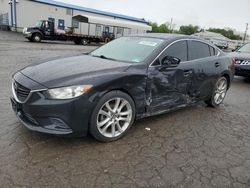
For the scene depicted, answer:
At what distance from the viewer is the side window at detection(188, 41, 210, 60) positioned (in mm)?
Result: 4555

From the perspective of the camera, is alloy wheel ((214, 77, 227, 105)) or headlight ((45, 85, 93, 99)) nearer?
headlight ((45, 85, 93, 99))

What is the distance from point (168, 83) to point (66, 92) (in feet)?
5.88

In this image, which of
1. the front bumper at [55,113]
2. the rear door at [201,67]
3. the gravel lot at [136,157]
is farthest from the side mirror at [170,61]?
the front bumper at [55,113]

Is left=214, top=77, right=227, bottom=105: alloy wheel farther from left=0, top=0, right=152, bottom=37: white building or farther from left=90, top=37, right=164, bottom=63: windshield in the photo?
left=0, top=0, right=152, bottom=37: white building

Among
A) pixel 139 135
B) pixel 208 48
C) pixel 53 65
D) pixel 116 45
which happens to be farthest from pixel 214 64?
pixel 53 65

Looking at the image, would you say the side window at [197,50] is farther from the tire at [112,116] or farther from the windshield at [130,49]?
the tire at [112,116]

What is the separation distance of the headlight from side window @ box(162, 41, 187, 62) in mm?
1671

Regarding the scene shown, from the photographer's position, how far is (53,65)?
355 centimetres

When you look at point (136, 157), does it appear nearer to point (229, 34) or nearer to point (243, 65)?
point (243, 65)

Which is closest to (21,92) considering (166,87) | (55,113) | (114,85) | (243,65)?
(55,113)

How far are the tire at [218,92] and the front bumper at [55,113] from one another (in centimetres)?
327

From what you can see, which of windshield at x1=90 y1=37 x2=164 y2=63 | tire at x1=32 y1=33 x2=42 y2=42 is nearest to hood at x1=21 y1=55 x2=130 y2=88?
windshield at x1=90 y1=37 x2=164 y2=63

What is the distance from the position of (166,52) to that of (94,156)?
81.9 inches

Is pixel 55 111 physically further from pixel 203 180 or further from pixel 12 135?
pixel 203 180
